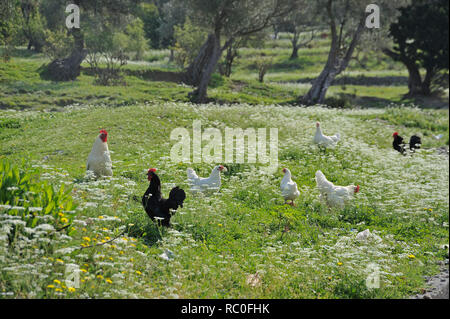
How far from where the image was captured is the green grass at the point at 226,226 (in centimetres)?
643

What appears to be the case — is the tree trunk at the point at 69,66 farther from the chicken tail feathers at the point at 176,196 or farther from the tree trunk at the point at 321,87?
the chicken tail feathers at the point at 176,196

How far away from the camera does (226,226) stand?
29.7 ft

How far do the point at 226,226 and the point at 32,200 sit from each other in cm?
385

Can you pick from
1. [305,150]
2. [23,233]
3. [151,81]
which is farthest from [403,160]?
[151,81]

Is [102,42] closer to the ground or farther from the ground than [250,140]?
farther from the ground

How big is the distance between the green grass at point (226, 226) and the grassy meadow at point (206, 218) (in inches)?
1.4

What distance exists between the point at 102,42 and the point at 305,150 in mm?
22094

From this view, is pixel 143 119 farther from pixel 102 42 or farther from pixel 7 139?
pixel 102 42

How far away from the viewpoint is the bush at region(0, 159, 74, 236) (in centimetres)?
659

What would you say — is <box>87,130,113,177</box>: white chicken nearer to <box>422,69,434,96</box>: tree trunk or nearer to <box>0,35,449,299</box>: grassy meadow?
<box>0,35,449,299</box>: grassy meadow

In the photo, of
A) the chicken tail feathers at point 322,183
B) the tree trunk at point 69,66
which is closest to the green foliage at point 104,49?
the tree trunk at point 69,66

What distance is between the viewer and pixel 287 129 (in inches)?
784

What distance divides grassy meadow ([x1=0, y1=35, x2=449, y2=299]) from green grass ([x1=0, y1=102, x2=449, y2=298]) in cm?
3

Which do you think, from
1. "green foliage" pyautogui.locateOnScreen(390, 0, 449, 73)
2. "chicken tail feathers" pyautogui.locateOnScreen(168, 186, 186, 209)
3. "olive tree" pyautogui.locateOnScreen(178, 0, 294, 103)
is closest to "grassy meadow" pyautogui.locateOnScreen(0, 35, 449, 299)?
"chicken tail feathers" pyautogui.locateOnScreen(168, 186, 186, 209)
